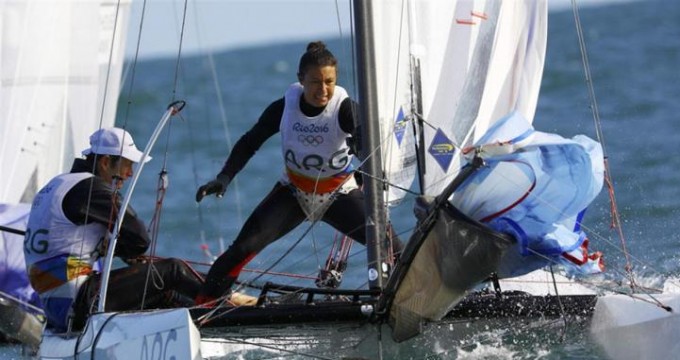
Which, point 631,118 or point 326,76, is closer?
point 326,76

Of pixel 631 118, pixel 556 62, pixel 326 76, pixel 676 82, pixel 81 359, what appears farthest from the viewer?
pixel 556 62

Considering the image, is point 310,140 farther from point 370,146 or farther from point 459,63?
point 459,63

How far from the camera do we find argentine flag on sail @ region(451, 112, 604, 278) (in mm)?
4020

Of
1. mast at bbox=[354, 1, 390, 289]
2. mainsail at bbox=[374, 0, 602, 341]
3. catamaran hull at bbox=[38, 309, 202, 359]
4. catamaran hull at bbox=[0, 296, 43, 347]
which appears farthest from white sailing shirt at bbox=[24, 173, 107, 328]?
catamaran hull at bbox=[0, 296, 43, 347]

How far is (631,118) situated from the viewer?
12734mm

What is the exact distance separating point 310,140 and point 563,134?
8106 millimetres

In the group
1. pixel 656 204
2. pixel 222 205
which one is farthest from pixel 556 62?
pixel 656 204

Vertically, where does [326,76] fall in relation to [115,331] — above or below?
above

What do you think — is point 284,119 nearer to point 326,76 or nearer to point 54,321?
point 326,76

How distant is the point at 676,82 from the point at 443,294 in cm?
1179

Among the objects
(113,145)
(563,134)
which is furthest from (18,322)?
(563,134)

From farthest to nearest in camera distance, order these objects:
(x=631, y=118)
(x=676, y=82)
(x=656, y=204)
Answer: (x=676, y=82)
(x=631, y=118)
(x=656, y=204)

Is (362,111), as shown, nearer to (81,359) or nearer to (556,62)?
(81,359)

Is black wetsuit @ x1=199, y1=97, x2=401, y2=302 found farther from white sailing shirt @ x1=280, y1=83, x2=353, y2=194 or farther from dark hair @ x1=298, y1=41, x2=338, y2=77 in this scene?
dark hair @ x1=298, y1=41, x2=338, y2=77
